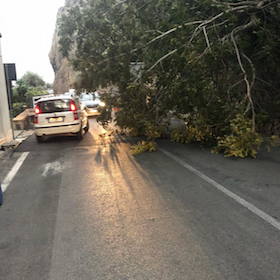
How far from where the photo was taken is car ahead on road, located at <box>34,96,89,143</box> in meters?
10.9

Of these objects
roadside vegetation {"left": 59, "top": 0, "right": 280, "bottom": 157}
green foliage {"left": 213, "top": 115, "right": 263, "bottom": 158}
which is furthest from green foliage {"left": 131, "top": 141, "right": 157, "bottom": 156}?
green foliage {"left": 213, "top": 115, "right": 263, "bottom": 158}

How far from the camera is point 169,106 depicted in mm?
8711

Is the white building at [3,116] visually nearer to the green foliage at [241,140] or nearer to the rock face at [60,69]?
the green foliage at [241,140]

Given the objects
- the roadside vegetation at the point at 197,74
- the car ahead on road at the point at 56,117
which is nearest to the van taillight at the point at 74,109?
the car ahead on road at the point at 56,117

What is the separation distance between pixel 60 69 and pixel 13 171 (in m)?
50.1

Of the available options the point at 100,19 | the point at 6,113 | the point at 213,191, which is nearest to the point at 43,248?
the point at 213,191

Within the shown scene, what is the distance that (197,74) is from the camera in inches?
301

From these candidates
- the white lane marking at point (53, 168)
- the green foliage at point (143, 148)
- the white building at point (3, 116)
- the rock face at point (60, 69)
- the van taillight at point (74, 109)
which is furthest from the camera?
the rock face at point (60, 69)

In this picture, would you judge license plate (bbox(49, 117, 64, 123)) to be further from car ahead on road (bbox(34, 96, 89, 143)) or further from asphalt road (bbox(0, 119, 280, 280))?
asphalt road (bbox(0, 119, 280, 280))

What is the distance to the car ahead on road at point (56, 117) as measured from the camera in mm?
10875

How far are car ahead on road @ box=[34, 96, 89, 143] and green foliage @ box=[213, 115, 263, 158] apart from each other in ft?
18.9

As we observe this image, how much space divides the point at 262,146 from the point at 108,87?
5.34 meters

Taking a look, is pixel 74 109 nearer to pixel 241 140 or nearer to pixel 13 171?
pixel 13 171

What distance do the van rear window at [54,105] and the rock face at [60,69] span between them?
39704 millimetres
